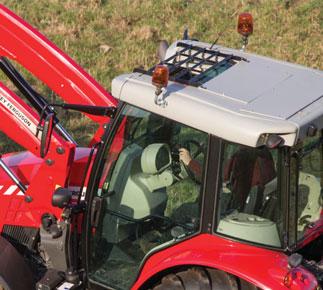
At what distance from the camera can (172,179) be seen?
506 centimetres

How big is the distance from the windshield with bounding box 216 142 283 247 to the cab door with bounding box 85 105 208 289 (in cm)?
20

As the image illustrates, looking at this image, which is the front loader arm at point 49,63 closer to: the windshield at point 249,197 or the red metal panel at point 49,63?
the red metal panel at point 49,63

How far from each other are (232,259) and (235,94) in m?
0.98

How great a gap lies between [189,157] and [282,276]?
97 centimetres

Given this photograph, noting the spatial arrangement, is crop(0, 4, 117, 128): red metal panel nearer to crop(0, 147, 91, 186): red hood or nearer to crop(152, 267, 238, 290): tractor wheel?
crop(0, 147, 91, 186): red hood

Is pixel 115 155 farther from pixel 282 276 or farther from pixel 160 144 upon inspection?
pixel 282 276

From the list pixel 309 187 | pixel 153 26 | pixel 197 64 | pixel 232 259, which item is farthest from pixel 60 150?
pixel 153 26

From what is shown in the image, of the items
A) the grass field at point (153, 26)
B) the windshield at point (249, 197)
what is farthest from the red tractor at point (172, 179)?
the grass field at point (153, 26)

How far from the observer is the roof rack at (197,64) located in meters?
4.97

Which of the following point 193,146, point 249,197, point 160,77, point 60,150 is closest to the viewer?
point 160,77

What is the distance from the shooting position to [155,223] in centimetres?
509

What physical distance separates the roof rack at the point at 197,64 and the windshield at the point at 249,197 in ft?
1.92

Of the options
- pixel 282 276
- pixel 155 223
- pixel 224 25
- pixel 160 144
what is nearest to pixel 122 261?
pixel 155 223

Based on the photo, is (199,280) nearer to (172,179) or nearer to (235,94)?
(172,179)
